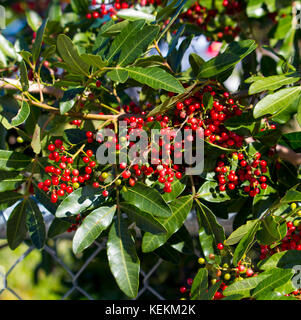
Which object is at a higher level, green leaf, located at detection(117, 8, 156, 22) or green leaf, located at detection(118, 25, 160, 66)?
green leaf, located at detection(117, 8, 156, 22)

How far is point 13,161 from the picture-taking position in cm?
106

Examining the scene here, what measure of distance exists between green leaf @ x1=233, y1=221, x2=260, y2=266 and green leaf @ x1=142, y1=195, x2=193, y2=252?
0.15m

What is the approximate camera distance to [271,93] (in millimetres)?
955

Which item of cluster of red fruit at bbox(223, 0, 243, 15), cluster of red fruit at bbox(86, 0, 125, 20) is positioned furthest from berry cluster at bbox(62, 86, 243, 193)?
cluster of red fruit at bbox(223, 0, 243, 15)

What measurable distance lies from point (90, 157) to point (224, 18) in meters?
0.99

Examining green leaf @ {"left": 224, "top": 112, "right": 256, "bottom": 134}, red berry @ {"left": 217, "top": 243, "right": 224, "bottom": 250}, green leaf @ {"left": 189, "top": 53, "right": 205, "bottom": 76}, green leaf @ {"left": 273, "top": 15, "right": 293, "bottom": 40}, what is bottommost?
red berry @ {"left": 217, "top": 243, "right": 224, "bottom": 250}

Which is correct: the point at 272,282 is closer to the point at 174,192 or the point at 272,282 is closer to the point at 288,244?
the point at 288,244

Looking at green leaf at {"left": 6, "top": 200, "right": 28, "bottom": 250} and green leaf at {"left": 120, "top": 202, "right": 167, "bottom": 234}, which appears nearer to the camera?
green leaf at {"left": 120, "top": 202, "right": 167, "bottom": 234}

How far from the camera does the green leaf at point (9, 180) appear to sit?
1.07 m

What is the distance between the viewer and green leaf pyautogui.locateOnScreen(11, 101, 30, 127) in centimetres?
92

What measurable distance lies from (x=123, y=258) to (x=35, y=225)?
0.30 meters

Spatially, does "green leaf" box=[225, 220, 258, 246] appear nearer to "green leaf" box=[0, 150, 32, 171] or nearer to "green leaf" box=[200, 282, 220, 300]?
"green leaf" box=[200, 282, 220, 300]

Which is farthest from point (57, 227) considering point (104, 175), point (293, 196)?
point (293, 196)

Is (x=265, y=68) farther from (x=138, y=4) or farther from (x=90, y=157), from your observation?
(x=90, y=157)
